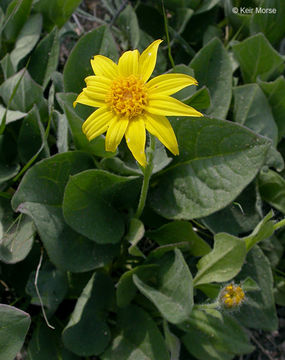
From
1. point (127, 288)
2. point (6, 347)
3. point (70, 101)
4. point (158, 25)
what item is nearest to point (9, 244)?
point (6, 347)

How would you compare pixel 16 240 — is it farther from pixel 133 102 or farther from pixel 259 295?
pixel 259 295

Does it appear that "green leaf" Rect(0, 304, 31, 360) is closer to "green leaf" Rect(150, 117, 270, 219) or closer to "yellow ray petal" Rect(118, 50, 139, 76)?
"green leaf" Rect(150, 117, 270, 219)

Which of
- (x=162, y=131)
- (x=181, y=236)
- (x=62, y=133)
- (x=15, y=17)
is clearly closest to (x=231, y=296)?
(x=181, y=236)

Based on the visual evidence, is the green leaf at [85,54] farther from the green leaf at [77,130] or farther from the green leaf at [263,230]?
the green leaf at [263,230]

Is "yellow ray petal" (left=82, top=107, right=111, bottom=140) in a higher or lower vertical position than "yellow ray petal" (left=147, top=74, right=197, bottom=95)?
lower

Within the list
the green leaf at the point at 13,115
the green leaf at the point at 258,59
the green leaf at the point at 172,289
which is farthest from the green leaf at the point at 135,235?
the green leaf at the point at 258,59

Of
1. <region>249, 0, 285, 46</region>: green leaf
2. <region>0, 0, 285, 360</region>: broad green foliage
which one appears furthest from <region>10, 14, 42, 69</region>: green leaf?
<region>249, 0, 285, 46</region>: green leaf
